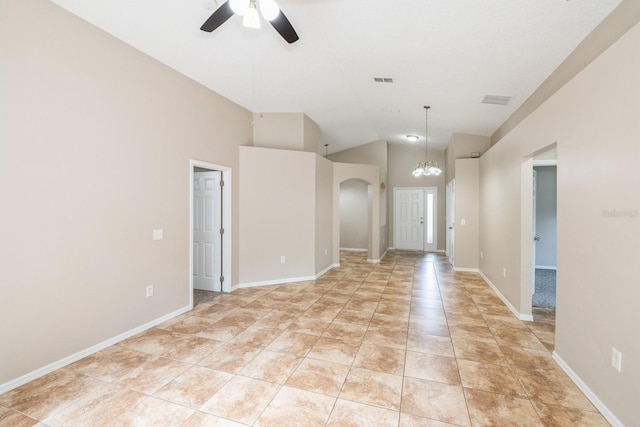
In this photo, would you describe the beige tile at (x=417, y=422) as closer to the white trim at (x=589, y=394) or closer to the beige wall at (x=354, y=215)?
the white trim at (x=589, y=394)

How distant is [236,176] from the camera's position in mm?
5059

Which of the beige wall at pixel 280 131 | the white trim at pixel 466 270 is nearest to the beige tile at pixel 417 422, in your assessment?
the beige wall at pixel 280 131

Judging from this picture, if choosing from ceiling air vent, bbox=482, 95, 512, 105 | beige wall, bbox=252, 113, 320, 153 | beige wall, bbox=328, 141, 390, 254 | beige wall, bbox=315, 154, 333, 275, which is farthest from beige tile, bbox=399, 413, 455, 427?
beige wall, bbox=328, 141, 390, 254

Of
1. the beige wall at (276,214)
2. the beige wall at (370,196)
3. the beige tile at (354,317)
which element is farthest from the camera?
the beige wall at (370,196)

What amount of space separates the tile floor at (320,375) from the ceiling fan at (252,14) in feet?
9.18

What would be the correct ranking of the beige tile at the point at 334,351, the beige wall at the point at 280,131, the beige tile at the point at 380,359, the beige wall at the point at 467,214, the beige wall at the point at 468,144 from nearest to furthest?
the beige tile at the point at 380,359 < the beige tile at the point at 334,351 < the beige wall at the point at 280,131 < the beige wall at the point at 467,214 < the beige wall at the point at 468,144

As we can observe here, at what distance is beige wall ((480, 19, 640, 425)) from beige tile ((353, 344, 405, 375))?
55.3 inches

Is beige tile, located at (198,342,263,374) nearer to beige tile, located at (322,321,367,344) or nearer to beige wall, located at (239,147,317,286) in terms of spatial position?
beige tile, located at (322,321,367,344)

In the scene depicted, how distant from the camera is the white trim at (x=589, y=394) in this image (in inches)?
75.9

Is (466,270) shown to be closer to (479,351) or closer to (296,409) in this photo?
(479,351)

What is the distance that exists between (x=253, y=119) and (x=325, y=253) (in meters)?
3.17

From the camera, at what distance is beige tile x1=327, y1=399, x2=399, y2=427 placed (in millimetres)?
1933

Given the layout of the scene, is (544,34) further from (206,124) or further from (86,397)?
(86,397)

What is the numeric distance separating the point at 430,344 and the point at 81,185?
3835mm
